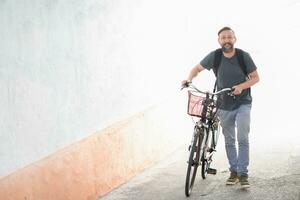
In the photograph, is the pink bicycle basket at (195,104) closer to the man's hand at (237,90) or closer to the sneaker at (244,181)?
the man's hand at (237,90)

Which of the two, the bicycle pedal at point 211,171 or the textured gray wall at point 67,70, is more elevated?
the textured gray wall at point 67,70

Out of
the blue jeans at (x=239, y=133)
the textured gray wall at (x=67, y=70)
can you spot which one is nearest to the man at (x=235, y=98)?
the blue jeans at (x=239, y=133)

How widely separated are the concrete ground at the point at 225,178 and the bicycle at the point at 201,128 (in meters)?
0.32

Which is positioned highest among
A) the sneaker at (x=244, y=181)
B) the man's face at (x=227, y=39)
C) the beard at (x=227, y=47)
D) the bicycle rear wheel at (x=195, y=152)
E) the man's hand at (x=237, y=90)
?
the man's face at (x=227, y=39)

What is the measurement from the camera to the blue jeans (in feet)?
18.5

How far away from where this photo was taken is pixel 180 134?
9516mm

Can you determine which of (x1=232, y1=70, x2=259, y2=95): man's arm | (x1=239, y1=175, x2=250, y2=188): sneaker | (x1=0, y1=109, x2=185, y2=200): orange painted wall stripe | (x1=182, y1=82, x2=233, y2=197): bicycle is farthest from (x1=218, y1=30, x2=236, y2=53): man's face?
(x1=0, y1=109, x2=185, y2=200): orange painted wall stripe

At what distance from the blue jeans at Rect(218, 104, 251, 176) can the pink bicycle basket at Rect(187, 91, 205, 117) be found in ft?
1.06

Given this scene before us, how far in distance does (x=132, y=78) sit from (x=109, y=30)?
3.34 ft

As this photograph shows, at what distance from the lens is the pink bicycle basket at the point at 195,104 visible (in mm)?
5812

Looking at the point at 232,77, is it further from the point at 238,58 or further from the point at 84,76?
the point at 84,76

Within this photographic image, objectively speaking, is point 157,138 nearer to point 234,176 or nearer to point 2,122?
point 234,176

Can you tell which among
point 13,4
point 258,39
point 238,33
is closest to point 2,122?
point 13,4

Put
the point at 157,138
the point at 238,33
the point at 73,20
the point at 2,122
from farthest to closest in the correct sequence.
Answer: the point at 238,33, the point at 157,138, the point at 73,20, the point at 2,122
